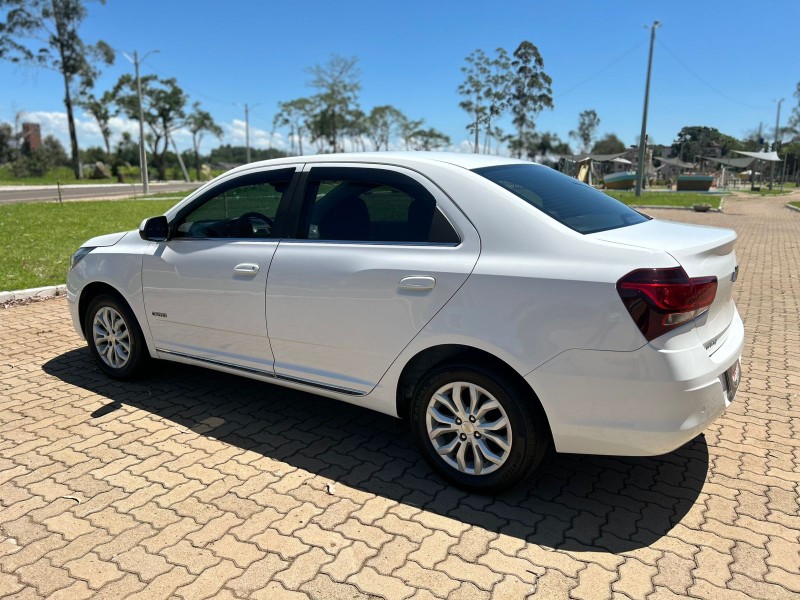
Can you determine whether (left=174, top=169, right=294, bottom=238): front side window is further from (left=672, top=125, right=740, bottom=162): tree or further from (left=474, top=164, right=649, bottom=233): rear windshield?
(left=672, top=125, right=740, bottom=162): tree

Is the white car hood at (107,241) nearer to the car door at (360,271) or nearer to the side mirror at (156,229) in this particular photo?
the side mirror at (156,229)

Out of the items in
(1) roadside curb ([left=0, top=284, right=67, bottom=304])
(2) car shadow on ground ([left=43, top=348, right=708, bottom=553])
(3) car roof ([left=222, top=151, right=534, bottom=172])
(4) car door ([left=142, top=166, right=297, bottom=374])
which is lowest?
(2) car shadow on ground ([left=43, top=348, right=708, bottom=553])

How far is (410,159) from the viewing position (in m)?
3.29

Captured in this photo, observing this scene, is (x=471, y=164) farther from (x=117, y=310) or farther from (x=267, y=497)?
(x=117, y=310)

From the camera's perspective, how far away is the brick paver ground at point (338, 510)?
98.0 inches

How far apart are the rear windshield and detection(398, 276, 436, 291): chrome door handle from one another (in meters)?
0.62

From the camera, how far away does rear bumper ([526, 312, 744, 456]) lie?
2.55 m

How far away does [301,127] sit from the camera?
68.8 metres

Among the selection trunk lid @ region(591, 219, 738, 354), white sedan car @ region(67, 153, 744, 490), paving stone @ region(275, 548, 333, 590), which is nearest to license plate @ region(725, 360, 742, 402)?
white sedan car @ region(67, 153, 744, 490)

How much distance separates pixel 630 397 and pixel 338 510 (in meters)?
1.49

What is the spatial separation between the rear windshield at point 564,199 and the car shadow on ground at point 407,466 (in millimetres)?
1379

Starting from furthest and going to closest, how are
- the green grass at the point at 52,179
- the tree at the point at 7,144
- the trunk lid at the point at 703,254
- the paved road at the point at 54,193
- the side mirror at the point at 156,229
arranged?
the tree at the point at 7,144 < the green grass at the point at 52,179 < the paved road at the point at 54,193 < the side mirror at the point at 156,229 < the trunk lid at the point at 703,254

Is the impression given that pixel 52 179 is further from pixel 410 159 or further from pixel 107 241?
pixel 410 159

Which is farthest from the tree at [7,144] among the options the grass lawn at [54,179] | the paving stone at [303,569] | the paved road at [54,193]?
the paving stone at [303,569]
